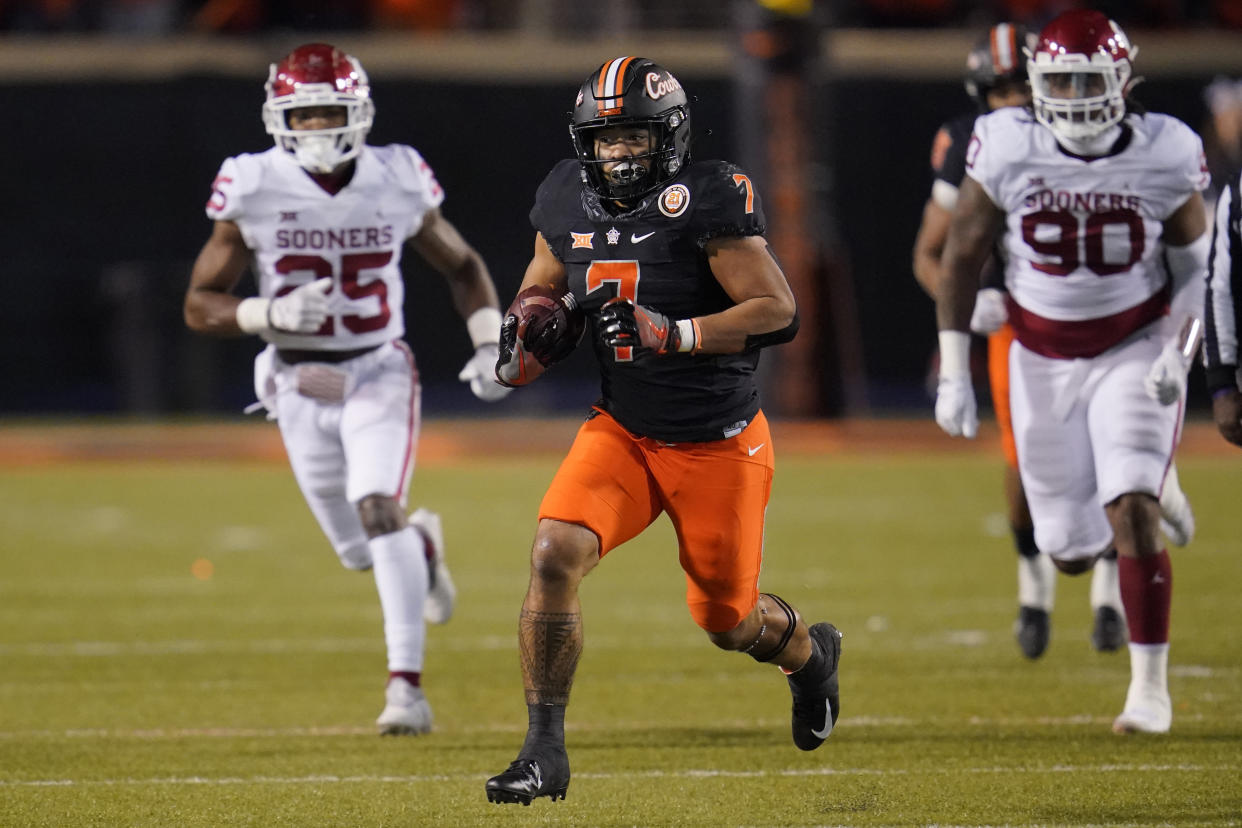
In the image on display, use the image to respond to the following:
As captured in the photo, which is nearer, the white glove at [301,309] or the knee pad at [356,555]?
the white glove at [301,309]

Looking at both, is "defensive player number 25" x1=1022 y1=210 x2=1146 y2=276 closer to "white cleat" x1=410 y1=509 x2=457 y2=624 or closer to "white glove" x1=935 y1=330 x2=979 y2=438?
"white glove" x1=935 y1=330 x2=979 y2=438

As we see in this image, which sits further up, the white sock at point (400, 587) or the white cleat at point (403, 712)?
the white sock at point (400, 587)

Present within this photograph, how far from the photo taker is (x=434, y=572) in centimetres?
546

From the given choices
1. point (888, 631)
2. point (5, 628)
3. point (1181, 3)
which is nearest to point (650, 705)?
point (888, 631)

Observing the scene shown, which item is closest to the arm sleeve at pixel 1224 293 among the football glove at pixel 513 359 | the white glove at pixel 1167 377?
the white glove at pixel 1167 377

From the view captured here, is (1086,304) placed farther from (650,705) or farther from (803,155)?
Result: (803,155)

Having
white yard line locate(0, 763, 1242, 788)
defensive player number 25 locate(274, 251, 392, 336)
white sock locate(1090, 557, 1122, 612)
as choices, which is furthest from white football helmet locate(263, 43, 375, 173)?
white sock locate(1090, 557, 1122, 612)

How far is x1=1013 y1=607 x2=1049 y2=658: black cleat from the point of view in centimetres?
552

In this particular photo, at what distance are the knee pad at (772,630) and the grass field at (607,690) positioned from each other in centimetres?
27

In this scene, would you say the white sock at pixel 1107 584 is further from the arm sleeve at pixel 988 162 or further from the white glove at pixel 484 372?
the white glove at pixel 484 372

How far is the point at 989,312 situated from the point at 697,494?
164 centimetres

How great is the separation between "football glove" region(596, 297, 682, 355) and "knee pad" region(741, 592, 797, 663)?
2.52ft

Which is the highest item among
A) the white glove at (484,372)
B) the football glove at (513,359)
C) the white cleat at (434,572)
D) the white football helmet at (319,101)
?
the white football helmet at (319,101)

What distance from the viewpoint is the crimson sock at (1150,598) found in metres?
4.48
